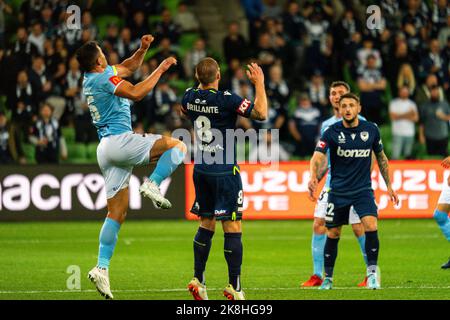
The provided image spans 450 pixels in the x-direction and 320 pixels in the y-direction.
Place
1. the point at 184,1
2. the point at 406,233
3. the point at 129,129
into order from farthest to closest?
the point at 184,1 → the point at 406,233 → the point at 129,129

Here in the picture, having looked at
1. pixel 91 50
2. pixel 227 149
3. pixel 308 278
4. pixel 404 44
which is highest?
pixel 404 44

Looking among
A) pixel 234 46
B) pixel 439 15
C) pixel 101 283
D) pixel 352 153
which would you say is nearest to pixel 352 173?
pixel 352 153

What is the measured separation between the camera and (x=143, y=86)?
10414 mm

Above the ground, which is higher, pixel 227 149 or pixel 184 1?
pixel 184 1

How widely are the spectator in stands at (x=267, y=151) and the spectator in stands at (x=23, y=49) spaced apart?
15.7 feet

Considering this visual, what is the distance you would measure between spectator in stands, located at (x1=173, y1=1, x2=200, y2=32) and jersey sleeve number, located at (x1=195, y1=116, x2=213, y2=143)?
48.7ft

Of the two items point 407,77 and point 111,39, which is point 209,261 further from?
point 407,77

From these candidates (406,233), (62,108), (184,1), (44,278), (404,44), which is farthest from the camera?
(184,1)

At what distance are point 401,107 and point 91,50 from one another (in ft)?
43.8

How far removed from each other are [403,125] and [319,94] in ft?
6.11

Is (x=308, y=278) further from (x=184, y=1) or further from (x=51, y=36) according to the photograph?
A: (x=184, y=1)

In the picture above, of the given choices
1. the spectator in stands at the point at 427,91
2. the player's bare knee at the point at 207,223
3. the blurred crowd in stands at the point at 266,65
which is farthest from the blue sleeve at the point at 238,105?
the spectator in stands at the point at 427,91

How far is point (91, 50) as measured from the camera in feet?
35.3

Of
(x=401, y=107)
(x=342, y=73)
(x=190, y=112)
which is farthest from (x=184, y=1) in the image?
(x=190, y=112)
